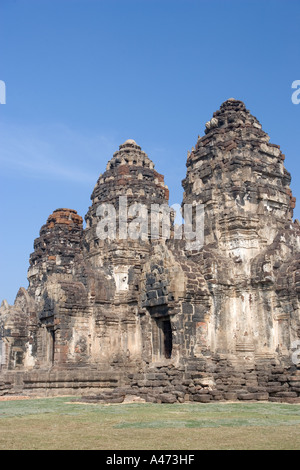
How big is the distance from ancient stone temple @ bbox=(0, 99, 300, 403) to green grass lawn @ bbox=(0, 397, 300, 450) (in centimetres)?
313

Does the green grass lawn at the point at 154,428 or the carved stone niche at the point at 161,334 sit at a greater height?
the carved stone niche at the point at 161,334

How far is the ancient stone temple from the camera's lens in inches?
708

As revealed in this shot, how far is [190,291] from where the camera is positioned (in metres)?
18.8

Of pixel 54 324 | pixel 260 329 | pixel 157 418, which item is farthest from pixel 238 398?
pixel 54 324

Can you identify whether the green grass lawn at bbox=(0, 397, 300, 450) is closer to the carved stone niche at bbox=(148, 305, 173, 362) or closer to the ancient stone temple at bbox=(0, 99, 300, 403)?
the ancient stone temple at bbox=(0, 99, 300, 403)

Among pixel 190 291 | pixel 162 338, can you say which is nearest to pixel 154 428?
pixel 190 291

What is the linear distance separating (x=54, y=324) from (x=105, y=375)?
3.13 metres

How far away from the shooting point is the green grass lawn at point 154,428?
306 inches

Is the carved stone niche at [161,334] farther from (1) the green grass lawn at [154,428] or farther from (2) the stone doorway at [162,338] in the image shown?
(1) the green grass lawn at [154,428]

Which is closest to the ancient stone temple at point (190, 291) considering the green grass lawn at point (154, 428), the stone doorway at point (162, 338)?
the stone doorway at point (162, 338)

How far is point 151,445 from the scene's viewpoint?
25.1 feet

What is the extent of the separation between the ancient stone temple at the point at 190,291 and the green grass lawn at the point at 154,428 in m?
3.13

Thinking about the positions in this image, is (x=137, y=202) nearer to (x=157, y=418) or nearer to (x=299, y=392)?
(x=299, y=392)

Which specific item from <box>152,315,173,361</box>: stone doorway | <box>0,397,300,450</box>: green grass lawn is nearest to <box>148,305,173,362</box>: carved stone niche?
<box>152,315,173,361</box>: stone doorway
